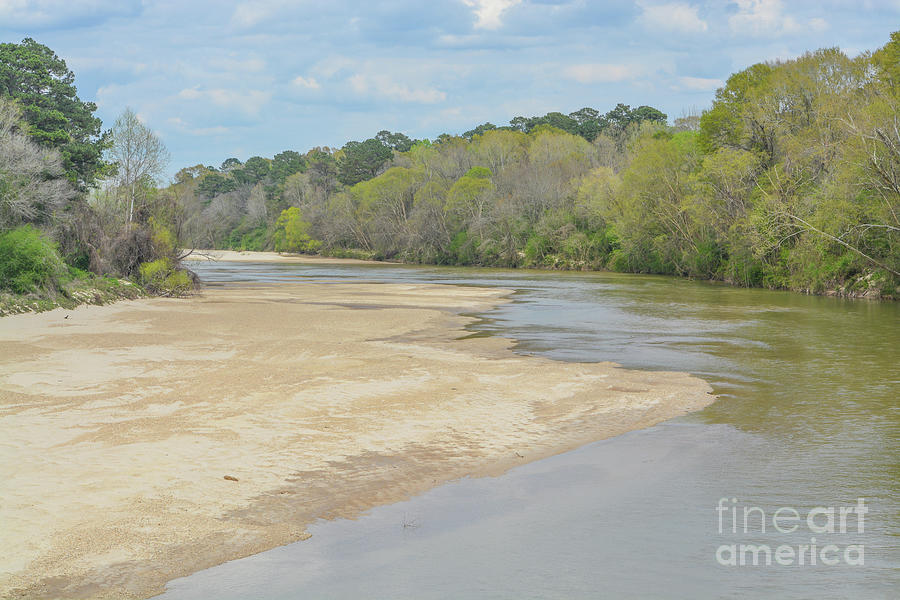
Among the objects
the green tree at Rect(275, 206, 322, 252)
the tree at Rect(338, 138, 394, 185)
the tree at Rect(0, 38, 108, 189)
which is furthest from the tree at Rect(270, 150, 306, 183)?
the tree at Rect(0, 38, 108, 189)

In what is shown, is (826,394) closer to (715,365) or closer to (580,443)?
(715,365)

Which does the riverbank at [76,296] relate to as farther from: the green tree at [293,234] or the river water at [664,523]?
the green tree at [293,234]

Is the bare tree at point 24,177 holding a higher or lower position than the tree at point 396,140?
lower

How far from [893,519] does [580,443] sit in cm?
471

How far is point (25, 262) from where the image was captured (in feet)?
96.7

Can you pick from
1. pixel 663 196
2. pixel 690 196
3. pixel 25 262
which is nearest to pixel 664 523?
pixel 25 262

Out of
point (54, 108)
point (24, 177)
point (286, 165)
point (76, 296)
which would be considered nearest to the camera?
point (76, 296)

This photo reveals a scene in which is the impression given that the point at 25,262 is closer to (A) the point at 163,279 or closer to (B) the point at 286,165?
(A) the point at 163,279

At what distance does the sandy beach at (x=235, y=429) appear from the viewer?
8055mm

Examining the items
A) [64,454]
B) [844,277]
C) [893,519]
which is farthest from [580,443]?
[844,277]

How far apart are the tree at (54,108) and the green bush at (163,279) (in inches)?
275

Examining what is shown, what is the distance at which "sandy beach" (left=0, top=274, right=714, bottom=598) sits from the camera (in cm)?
805

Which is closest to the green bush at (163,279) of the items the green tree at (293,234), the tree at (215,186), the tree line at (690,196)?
the tree line at (690,196)

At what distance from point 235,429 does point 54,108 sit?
1504 inches
